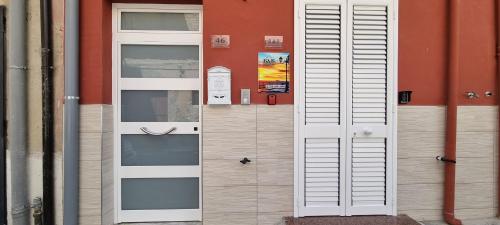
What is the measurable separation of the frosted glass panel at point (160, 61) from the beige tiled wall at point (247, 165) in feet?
2.07

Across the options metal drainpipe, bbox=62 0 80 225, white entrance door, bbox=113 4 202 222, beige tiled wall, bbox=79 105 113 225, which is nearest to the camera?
metal drainpipe, bbox=62 0 80 225

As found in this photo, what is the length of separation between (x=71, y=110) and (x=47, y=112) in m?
0.28

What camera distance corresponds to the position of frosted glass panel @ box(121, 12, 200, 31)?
4184 millimetres

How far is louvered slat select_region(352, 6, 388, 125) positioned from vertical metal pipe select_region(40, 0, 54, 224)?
10.4ft

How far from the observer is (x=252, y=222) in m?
4.00

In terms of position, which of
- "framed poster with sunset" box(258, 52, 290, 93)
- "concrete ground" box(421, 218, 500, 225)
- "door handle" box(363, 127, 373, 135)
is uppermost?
"framed poster with sunset" box(258, 52, 290, 93)

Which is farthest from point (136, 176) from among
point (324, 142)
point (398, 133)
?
point (398, 133)

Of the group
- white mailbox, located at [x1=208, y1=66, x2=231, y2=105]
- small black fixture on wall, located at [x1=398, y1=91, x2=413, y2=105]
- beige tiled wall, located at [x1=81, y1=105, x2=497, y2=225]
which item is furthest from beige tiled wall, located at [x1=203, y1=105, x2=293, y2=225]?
small black fixture on wall, located at [x1=398, y1=91, x2=413, y2=105]

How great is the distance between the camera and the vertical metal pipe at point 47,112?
376 cm

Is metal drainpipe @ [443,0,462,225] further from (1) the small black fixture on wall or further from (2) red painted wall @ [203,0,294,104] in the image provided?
(2) red painted wall @ [203,0,294,104]

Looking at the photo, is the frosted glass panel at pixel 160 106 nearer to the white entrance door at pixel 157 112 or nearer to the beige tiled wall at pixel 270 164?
the white entrance door at pixel 157 112

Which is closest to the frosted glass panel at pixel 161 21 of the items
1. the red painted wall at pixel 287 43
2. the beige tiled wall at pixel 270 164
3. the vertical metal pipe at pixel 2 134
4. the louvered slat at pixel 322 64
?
the red painted wall at pixel 287 43

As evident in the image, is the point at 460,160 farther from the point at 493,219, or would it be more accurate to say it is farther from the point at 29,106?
the point at 29,106

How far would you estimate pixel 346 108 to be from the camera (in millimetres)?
4039
